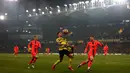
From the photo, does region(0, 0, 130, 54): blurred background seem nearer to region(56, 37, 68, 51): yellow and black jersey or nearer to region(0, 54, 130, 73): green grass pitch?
region(0, 54, 130, 73): green grass pitch

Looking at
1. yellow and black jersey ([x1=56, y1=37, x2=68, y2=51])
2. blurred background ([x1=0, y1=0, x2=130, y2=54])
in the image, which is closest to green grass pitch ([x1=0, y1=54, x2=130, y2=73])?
yellow and black jersey ([x1=56, y1=37, x2=68, y2=51])

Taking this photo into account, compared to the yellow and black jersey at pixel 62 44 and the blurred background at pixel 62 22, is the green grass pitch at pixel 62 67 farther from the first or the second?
the blurred background at pixel 62 22

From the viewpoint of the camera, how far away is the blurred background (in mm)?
76688

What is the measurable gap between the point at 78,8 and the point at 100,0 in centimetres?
1085

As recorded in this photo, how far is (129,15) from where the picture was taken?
76.8 m

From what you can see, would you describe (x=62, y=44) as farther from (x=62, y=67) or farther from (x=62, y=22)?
(x=62, y=22)

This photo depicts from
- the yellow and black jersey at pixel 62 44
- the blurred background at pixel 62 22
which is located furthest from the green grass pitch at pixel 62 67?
the blurred background at pixel 62 22

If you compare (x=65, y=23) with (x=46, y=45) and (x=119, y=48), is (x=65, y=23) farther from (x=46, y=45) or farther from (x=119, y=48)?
(x=119, y=48)

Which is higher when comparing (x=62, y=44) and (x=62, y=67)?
(x=62, y=44)

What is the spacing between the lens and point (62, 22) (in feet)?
292

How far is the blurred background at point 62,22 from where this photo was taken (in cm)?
7669

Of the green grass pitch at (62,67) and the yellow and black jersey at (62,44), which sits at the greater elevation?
the yellow and black jersey at (62,44)

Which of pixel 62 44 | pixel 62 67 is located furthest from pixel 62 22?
pixel 62 44

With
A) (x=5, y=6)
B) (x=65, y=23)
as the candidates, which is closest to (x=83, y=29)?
(x=65, y=23)
